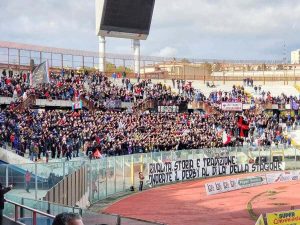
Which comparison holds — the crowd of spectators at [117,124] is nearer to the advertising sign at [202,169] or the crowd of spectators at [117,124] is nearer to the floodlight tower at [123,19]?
the advertising sign at [202,169]

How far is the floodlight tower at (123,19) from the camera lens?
195ft

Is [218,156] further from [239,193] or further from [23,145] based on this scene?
[23,145]

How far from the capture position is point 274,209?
27250 millimetres

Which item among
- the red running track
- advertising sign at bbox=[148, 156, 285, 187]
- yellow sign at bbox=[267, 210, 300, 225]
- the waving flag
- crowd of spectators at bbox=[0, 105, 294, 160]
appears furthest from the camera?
the waving flag

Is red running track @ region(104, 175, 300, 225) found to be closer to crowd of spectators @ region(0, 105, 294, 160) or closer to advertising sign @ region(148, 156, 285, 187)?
advertising sign @ region(148, 156, 285, 187)

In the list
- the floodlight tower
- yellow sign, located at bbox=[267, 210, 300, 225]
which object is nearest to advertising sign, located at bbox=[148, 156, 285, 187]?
yellow sign, located at bbox=[267, 210, 300, 225]

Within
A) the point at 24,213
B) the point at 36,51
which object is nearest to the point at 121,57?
the point at 36,51

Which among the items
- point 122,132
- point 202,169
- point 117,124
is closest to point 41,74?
point 117,124

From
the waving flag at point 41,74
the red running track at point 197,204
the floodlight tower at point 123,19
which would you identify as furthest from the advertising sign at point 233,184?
the floodlight tower at point 123,19

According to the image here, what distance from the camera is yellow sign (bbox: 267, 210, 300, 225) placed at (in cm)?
1450

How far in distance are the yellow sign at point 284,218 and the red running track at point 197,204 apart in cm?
882

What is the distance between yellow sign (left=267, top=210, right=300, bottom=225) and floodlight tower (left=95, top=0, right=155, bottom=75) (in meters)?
46.9

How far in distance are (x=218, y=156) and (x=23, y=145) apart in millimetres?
15591

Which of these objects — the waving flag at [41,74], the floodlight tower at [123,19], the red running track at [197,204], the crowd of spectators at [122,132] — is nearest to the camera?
the red running track at [197,204]
